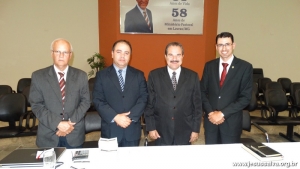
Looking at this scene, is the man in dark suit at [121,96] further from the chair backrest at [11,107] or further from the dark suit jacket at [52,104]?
the chair backrest at [11,107]

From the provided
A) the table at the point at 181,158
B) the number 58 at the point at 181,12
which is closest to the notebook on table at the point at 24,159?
the table at the point at 181,158

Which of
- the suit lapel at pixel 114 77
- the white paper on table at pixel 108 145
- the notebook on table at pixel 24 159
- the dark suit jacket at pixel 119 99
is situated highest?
the suit lapel at pixel 114 77

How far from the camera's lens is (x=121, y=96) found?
8.24ft

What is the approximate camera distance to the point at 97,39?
7.47 m

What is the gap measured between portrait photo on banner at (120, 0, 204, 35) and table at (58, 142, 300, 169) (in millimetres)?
4644

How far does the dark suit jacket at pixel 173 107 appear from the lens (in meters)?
2.55

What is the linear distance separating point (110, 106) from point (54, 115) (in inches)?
21.7

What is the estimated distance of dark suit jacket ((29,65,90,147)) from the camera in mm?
2310

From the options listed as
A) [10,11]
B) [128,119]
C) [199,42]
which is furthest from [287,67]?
[10,11]

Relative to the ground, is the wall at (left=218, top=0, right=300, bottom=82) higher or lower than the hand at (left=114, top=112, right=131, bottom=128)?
higher

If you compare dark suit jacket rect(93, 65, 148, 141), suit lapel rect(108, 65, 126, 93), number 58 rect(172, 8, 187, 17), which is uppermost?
number 58 rect(172, 8, 187, 17)

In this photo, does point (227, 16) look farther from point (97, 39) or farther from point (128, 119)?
point (128, 119)

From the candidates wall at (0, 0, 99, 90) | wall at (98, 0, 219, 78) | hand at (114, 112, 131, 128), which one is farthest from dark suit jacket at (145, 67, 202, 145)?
wall at (0, 0, 99, 90)

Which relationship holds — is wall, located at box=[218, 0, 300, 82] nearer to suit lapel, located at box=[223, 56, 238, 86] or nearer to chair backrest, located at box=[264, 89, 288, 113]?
chair backrest, located at box=[264, 89, 288, 113]
